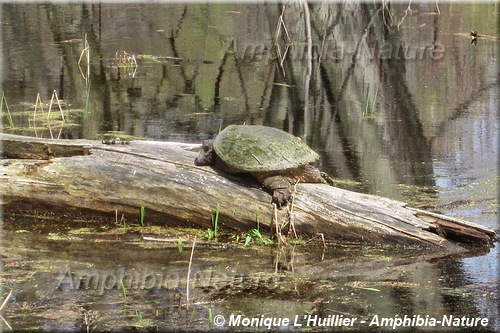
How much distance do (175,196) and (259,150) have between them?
78 cm

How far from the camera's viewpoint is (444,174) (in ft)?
26.2

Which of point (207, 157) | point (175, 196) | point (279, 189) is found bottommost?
point (175, 196)

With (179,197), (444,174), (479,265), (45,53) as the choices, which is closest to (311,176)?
(179,197)

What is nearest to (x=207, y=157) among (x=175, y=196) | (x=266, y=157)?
(x=175, y=196)

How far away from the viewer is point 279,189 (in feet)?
20.1

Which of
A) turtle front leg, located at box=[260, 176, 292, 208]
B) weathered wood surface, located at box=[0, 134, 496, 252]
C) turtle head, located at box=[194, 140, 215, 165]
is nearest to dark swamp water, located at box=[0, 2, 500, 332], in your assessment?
weathered wood surface, located at box=[0, 134, 496, 252]

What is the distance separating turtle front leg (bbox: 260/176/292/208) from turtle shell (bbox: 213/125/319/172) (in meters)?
0.10

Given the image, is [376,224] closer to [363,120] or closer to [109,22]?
[363,120]

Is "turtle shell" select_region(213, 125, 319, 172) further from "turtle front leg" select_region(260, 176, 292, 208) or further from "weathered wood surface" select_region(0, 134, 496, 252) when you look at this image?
"weathered wood surface" select_region(0, 134, 496, 252)

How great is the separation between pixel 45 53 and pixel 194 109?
5491 millimetres

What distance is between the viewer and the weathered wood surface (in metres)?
6.01

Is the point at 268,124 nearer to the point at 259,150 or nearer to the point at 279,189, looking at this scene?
the point at 259,150

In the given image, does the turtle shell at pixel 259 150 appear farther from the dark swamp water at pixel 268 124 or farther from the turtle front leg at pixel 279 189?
the dark swamp water at pixel 268 124

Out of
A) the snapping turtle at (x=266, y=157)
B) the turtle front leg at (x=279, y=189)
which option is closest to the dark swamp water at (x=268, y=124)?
the turtle front leg at (x=279, y=189)
